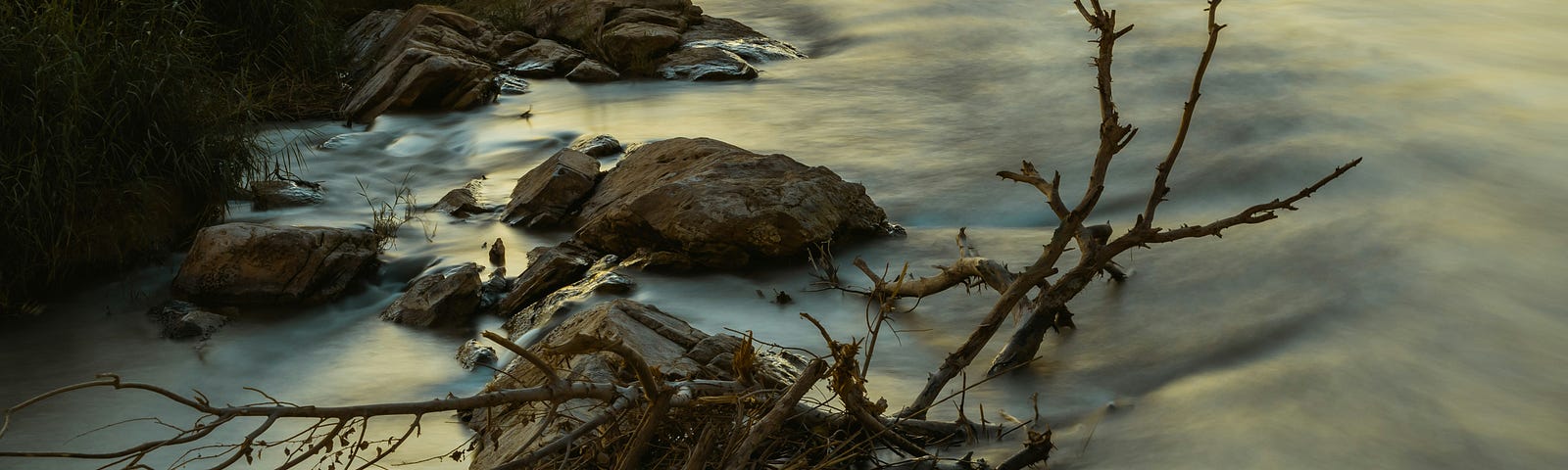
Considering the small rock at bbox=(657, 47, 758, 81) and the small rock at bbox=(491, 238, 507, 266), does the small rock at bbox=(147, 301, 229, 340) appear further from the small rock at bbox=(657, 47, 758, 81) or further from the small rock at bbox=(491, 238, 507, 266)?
the small rock at bbox=(657, 47, 758, 81)

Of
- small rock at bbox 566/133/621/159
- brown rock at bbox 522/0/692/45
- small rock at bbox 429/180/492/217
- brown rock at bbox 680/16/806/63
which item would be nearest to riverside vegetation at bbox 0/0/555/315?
small rock at bbox 429/180/492/217

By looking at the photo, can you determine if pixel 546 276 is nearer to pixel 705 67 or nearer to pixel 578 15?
pixel 705 67

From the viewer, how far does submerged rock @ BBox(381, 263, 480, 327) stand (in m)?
4.39

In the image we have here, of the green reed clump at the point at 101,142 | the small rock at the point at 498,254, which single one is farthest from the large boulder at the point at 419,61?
the small rock at the point at 498,254

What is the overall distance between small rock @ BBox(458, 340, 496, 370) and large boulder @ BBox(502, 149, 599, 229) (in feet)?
3.88

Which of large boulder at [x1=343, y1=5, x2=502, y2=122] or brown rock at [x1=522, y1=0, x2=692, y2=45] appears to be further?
brown rock at [x1=522, y1=0, x2=692, y2=45]

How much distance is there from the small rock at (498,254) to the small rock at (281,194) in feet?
4.19

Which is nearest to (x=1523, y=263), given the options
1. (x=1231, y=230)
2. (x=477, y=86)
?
(x=1231, y=230)

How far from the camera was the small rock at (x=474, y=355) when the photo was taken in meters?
4.03

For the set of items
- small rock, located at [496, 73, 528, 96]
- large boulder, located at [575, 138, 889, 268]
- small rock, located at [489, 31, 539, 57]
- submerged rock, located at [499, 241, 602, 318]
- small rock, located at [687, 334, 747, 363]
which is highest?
small rock, located at [687, 334, 747, 363]

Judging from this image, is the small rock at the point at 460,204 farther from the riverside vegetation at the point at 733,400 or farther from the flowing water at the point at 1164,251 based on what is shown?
the riverside vegetation at the point at 733,400

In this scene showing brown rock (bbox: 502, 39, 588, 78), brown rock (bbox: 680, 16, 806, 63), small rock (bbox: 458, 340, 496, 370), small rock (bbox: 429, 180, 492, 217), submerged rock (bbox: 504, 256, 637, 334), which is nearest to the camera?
small rock (bbox: 458, 340, 496, 370)

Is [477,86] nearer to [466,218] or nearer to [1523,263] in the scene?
[466,218]

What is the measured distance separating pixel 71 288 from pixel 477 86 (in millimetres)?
3074
